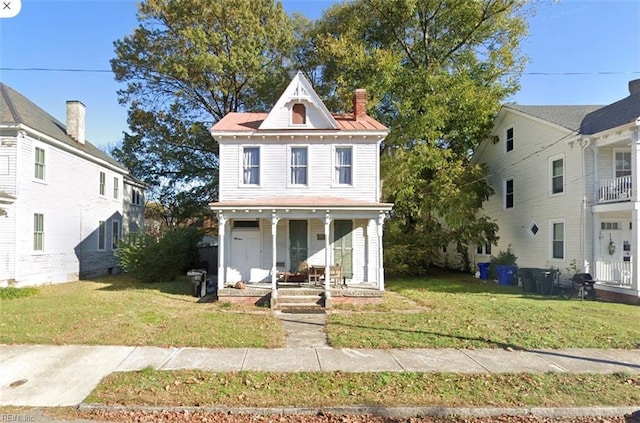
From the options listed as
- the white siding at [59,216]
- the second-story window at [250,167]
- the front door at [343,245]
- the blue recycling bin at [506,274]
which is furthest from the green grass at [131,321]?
the blue recycling bin at [506,274]

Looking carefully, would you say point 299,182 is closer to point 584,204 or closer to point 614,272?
point 584,204

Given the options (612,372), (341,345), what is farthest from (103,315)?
(612,372)

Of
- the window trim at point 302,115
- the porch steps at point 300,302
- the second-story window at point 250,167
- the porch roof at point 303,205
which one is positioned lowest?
the porch steps at point 300,302

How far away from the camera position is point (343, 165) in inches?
579

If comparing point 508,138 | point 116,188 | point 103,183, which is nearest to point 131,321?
point 103,183

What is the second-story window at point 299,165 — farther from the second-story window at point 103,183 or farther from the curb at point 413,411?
the second-story window at point 103,183

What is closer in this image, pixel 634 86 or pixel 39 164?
pixel 39 164

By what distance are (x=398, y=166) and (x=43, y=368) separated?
51.4 ft

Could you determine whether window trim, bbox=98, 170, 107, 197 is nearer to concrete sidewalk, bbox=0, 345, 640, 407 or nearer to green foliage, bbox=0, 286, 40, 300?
green foliage, bbox=0, 286, 40, 300

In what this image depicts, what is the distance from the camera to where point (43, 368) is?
6.36 meters

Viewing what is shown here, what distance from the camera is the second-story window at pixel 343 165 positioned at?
1471cm

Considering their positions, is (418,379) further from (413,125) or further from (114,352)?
(413,125)

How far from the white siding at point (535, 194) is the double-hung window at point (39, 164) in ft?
70.3

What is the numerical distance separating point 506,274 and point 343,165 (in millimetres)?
9284
